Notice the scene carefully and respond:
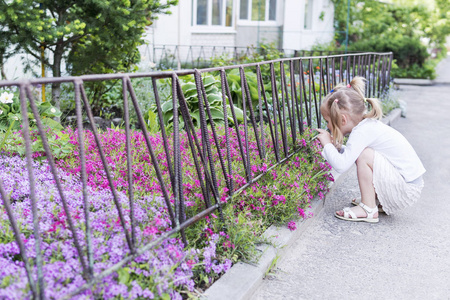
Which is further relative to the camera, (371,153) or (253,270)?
(371,153)

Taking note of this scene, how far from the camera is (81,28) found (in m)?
5.06

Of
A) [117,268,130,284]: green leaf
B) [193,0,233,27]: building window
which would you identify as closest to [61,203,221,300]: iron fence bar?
[117,268,130,284]: green leaf

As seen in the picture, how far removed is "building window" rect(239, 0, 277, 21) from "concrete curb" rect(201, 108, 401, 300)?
1451 centimetres

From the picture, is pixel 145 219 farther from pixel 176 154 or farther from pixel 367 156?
pixel 367 156

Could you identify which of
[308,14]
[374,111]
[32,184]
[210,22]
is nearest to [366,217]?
[374,111]

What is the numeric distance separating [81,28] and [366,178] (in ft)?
10.6

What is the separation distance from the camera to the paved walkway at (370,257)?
2.61m

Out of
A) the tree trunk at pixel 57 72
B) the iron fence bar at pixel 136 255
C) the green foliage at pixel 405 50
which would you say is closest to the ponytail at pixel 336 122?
the iron fence bar at pixel 136 255

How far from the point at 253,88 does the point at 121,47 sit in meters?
1.63

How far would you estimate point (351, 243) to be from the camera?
3246 mm

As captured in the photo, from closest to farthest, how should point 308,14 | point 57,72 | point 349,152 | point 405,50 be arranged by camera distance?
point 349,152, point 57,72, point 405,50, point 308,14

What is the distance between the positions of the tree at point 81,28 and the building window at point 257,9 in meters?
11.7

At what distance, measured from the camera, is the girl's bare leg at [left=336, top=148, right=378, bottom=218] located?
138 inches

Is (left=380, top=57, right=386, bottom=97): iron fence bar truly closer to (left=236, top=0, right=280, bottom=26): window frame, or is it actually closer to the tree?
the tree
